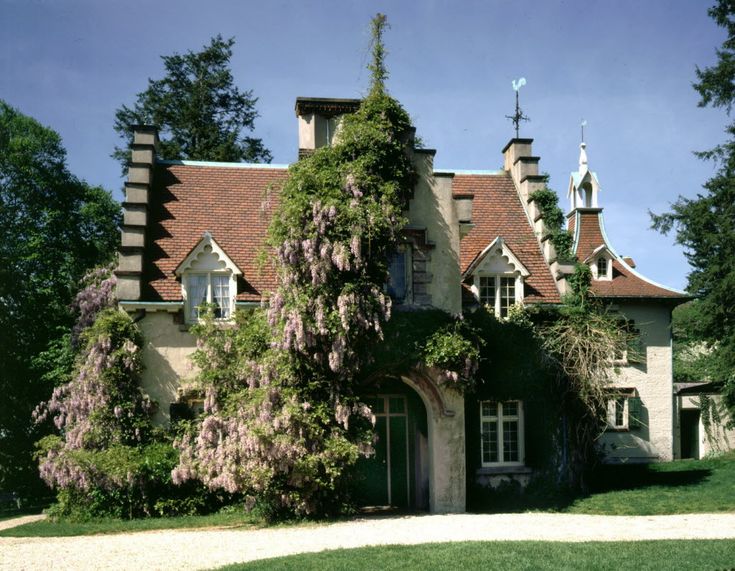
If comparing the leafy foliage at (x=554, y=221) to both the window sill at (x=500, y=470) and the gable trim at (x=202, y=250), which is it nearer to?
the window sill at (x=500, y=470)

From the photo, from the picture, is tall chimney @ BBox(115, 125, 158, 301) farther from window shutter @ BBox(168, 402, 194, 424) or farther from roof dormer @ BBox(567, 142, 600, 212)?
roof dormer @ BBox(567, 142, 600, 212)

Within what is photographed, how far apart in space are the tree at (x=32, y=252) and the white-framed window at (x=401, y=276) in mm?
15868

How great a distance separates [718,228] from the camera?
30.6 m

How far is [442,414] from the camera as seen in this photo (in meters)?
19.8

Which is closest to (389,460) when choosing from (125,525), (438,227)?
(438,227)

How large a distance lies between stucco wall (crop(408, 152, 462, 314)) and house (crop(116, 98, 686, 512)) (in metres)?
0.03

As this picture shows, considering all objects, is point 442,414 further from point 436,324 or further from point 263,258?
point 263,258

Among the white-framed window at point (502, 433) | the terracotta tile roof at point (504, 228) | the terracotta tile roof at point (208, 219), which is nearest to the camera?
the white-framed window at point (502, 433)

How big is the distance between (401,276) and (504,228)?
656 centimetres

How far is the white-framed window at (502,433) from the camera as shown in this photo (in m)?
22.0

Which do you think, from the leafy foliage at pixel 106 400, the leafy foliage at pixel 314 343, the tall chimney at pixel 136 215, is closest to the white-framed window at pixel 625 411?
the leafy foliage at pixel 314 343

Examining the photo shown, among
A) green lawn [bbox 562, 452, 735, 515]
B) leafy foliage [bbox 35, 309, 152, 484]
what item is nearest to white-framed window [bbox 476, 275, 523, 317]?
green lawn [bbox 562, 452, 735, 515]

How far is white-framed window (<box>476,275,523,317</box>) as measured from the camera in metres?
23.2

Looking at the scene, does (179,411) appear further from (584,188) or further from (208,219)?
(584,188)
